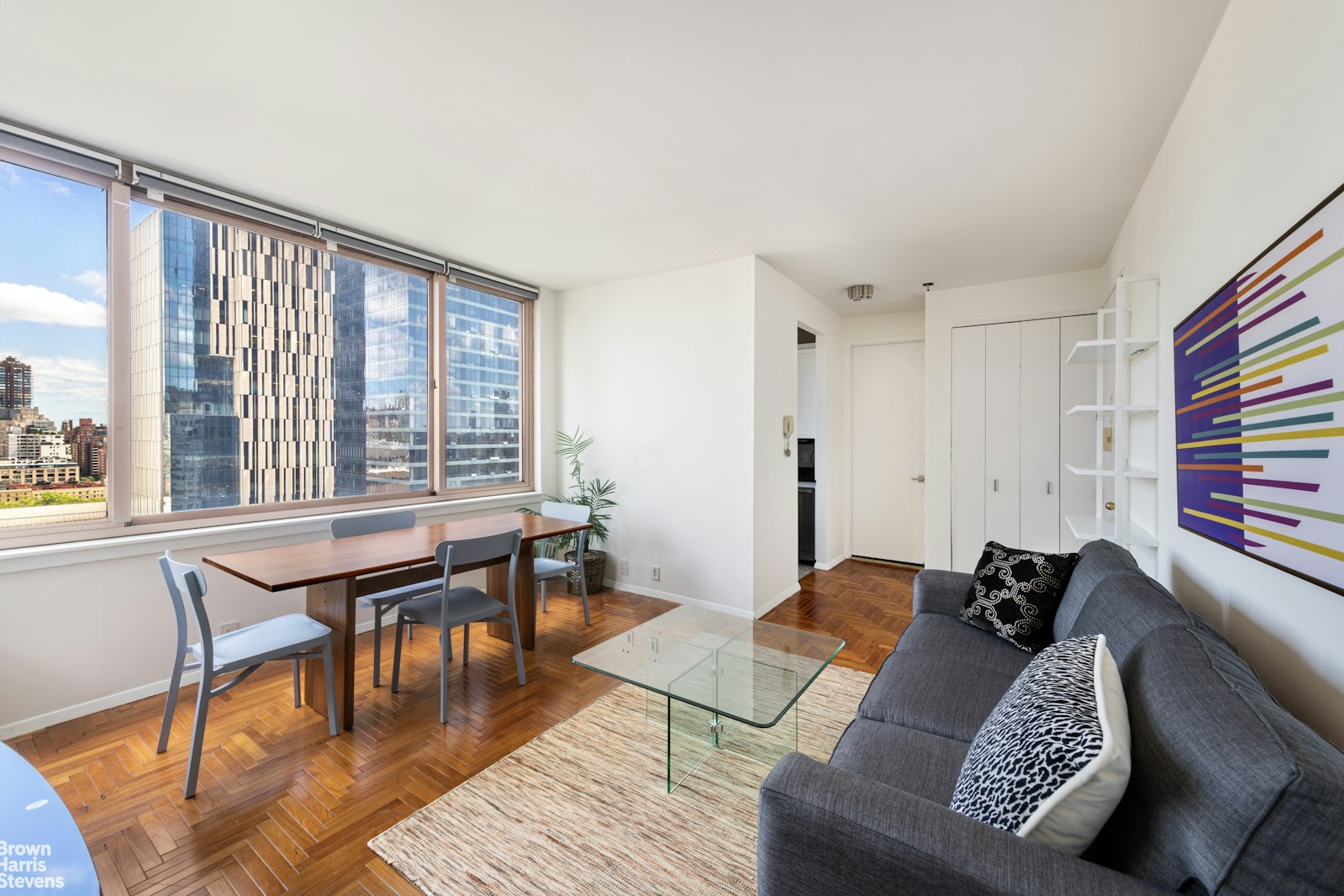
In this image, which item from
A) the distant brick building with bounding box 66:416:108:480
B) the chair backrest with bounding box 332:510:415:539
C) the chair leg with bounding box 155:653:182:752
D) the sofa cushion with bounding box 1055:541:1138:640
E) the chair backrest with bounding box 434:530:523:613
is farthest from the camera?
the chair backrest with bounding box 332:510:415:539

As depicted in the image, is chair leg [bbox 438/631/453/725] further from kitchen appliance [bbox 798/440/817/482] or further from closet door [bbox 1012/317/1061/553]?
closet door [bbox 1012/317/1061/553]

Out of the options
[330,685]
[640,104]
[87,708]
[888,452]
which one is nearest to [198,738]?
[330,685]

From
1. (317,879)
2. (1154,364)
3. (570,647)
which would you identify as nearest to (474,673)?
(570,647)

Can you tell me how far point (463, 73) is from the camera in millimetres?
1942

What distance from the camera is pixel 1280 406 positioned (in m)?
1.21

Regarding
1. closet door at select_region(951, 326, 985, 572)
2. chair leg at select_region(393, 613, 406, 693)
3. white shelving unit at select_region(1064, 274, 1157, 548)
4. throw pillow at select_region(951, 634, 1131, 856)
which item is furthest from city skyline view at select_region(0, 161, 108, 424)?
closet door at select_region(951, 326, 985, 572)

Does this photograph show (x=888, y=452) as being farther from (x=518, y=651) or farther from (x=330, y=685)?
(x=330, y=685)

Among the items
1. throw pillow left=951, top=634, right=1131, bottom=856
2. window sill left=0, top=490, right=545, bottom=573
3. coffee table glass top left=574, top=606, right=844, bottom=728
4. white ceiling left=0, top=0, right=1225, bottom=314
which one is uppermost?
white ceiling left=0, top=0, right=1225, bottom=314

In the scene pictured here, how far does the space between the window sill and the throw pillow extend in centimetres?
343

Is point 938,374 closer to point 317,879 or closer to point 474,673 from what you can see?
point 474,673

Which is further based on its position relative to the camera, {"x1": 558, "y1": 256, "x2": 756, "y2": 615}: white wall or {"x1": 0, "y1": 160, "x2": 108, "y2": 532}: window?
{"x1": 558, "y1": 256, "x2": 756, "y2": 615}: white wall

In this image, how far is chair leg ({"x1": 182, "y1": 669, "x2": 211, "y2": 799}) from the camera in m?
1.90

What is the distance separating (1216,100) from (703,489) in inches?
123

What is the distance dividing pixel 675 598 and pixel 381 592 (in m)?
2.21
